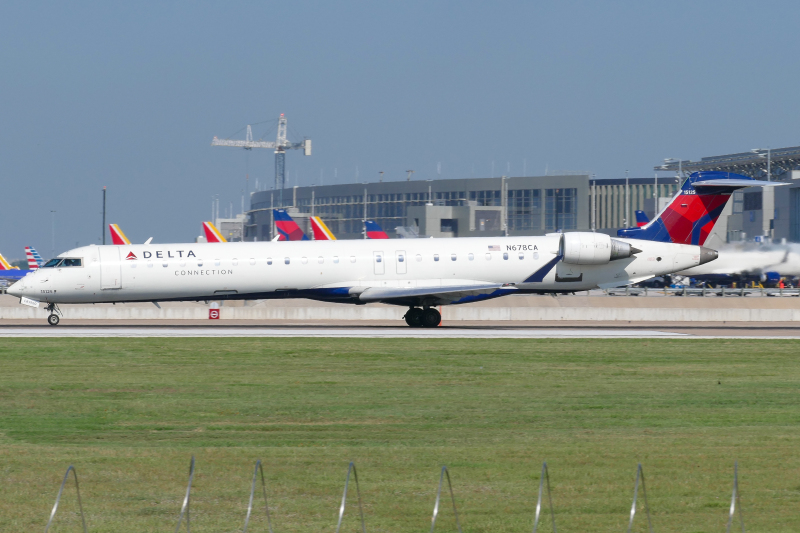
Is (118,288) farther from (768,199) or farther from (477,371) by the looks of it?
(768,199)

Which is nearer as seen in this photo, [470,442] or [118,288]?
[470,442]

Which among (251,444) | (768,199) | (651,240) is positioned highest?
(768,199)

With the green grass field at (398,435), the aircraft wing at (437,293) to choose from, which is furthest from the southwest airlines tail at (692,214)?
the green grass field at (398,435)

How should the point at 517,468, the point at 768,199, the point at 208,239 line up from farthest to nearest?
the point at 768,199 < the point at 208,239 < the point at 517,468

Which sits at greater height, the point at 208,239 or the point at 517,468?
the point at 208,239

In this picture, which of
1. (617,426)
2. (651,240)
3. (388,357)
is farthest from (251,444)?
(651,240)

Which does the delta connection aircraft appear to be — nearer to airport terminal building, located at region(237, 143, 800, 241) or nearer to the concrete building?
airport terminal building, located at region(237, 143, 800, 241)

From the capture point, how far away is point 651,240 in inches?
1486

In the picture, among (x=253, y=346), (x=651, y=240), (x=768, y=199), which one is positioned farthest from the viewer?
(x=768, y=199)

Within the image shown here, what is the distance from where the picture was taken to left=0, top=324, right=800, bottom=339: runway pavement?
104 ft

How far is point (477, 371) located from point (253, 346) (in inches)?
333

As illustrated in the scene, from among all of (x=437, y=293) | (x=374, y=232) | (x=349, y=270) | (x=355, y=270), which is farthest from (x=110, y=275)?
(x=374, y=232)

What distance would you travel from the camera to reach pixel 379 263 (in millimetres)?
35625

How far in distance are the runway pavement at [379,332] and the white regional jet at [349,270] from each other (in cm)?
125
